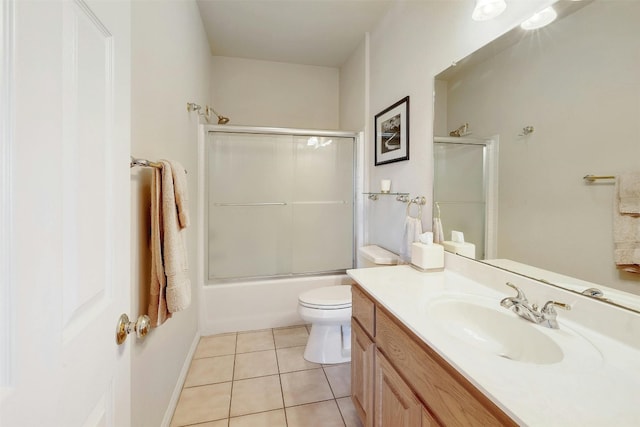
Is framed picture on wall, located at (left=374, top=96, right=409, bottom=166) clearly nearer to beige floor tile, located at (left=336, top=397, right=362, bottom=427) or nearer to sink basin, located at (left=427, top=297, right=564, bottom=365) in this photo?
sink basin, located at (left=427, top=297, right=564, bottom=365)

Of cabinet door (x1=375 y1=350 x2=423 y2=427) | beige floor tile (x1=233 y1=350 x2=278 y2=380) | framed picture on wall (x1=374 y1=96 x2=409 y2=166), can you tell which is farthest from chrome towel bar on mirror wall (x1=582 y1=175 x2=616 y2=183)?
beige floor tile (x1=233 y1=350 x2=278 y2=380)

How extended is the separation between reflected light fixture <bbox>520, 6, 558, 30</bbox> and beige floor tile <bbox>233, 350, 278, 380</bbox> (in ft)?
7.44

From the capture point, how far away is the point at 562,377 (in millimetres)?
609

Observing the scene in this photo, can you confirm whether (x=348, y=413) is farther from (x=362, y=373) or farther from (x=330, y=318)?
(x=330, y=318)

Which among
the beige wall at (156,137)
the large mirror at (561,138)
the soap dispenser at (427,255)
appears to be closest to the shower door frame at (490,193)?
the large mirror at (561,138)

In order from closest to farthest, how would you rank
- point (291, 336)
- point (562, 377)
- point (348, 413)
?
1. point (562, 377)
2. point (348, 413)
3. point (291, 336)

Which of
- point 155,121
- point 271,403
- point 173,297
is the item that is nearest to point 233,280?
point 271,403

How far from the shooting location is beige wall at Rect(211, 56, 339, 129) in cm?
291

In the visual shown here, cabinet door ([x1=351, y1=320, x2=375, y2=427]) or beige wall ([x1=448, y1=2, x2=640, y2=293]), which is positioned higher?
beige wall ([x1=448, y1=2, x2=640, y2=293])

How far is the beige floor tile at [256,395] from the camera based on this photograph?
1.52 meters

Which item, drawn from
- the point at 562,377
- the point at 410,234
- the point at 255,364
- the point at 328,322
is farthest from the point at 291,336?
the point at 562,377

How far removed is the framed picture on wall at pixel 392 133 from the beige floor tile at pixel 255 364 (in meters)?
1.72

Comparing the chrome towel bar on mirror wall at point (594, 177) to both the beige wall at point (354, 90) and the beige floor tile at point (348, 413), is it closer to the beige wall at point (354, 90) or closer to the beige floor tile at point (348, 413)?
the beige floor tile at point (348, 413)

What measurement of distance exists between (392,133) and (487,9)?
35.5 inches
